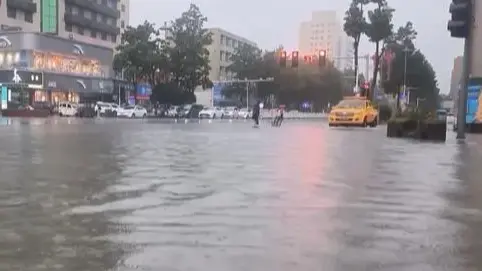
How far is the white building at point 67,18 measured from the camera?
75125mm

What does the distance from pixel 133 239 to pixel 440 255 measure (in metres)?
2.94

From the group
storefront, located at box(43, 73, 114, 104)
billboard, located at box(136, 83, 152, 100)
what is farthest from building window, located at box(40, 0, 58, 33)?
billboard, located at box(136, 83, 152, 100)

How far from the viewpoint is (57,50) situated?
219 feet

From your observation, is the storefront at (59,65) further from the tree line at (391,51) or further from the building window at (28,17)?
the tree line at (391,51)

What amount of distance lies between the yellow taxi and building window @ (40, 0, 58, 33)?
52095mm

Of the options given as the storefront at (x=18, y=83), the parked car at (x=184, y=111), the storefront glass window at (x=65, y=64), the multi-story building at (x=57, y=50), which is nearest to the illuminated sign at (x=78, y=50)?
the multi-story building at (x=57, y=50)

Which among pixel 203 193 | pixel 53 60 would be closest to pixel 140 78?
pixel 53 60

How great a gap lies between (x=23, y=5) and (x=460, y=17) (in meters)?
65.3

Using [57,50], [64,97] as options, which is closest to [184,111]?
[64,97]

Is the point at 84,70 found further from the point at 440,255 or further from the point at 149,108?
the point at 440,255

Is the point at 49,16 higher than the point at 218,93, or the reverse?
the point at 49,16

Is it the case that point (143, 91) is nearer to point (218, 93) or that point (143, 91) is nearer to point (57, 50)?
point (57, 50)

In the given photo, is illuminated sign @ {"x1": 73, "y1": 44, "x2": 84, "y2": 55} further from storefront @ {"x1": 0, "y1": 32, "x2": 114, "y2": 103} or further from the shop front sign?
the shop front sign

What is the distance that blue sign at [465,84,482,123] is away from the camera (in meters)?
33.3
